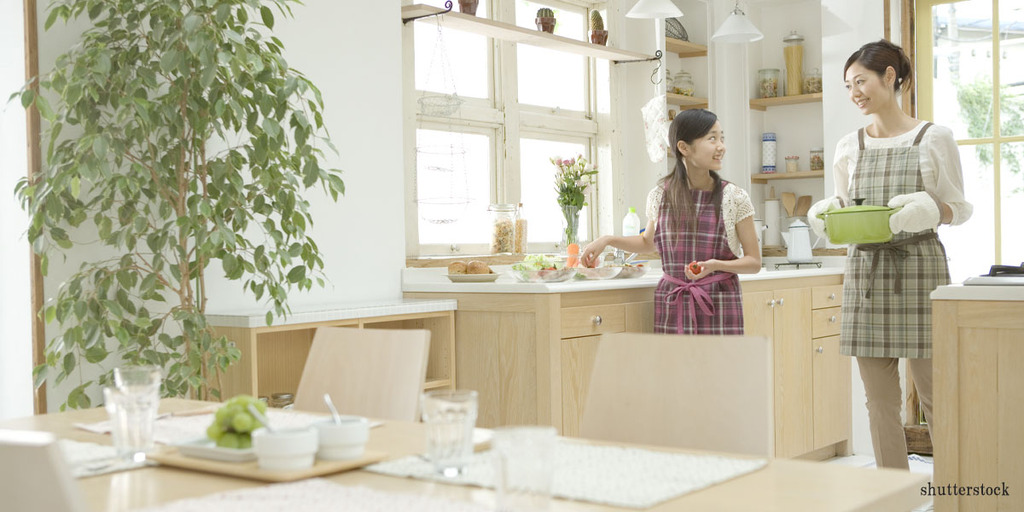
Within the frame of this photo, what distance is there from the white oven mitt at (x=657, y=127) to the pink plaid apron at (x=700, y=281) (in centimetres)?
160

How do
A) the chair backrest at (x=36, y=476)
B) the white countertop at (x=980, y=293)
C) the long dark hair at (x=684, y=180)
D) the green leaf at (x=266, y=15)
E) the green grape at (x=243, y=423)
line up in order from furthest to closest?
the long dark hair at (x=684, y=180), the green leaf at (x=266, y=15), the white countertop at (x=980, y=293), the green grape at (x=243, y=423), the chair backrest at (x=36, y=476)

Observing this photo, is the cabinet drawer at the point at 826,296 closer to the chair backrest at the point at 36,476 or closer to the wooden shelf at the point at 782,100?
the wooden shelf at the point at 782,100

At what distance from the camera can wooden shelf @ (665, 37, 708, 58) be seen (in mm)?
5340

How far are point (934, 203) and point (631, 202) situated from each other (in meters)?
2.37

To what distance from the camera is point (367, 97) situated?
376 centimetres

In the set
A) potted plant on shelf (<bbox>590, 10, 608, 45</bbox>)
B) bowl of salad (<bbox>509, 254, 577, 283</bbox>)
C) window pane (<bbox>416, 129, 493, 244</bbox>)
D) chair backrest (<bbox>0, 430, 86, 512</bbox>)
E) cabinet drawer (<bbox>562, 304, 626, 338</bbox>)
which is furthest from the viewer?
potted plant on shelf (<bbox>590, 10, 608, 45</bbox>)

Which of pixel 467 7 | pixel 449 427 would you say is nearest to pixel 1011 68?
pixel 467 7

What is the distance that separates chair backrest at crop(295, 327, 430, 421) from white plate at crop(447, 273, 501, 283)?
5.18 feet

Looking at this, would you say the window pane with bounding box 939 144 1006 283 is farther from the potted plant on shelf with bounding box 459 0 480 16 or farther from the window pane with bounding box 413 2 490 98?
the potted plant on shelf with bounding box 459 0 480 16

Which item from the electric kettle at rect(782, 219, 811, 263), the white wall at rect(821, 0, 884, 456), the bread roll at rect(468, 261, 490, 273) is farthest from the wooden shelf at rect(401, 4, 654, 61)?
the electric kettle at rect(782, 219, 811, 263)

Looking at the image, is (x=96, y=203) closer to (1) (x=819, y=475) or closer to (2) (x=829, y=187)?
(1) (x=819, y=475)

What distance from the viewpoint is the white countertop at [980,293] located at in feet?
8.46

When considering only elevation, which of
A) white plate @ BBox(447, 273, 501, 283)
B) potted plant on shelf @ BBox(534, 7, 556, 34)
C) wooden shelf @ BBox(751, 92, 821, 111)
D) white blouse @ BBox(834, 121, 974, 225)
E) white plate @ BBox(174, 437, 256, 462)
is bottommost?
white plate @ BBox(174, 437, 256, 462)

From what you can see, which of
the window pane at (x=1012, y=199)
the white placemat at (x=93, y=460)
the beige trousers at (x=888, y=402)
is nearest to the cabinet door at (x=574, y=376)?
the beige trousers at (x=888, y=402)
